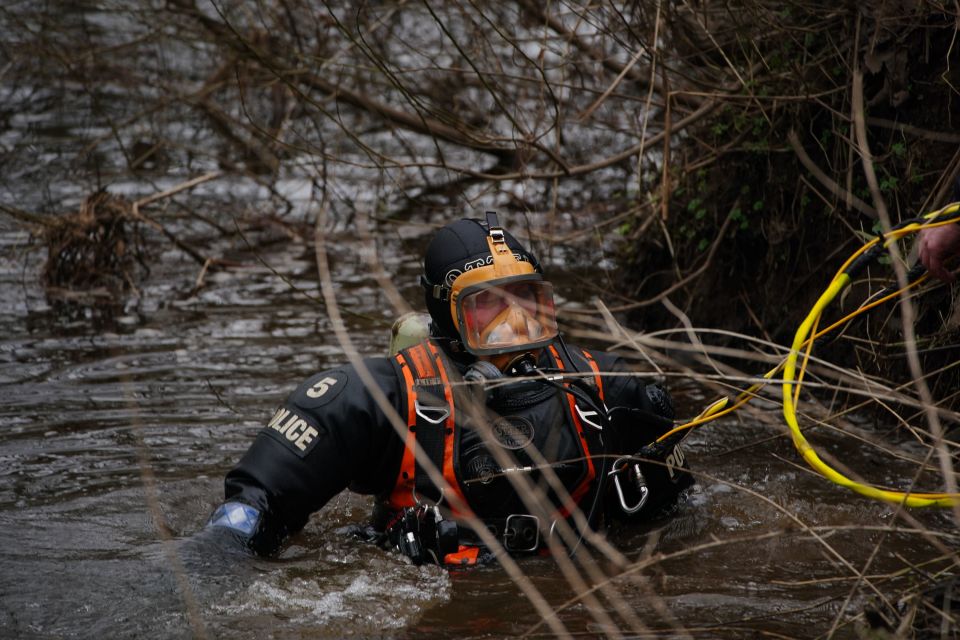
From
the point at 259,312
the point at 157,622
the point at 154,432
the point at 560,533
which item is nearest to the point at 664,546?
the point at 560,533

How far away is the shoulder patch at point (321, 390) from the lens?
3955 millimetres

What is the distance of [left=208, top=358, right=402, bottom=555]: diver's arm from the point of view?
3840mm

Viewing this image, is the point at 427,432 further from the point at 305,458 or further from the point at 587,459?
the point at 587,459

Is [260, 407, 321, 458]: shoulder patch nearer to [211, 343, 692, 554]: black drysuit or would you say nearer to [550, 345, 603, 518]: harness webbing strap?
[211, 343, 692, 554]: black drysuit

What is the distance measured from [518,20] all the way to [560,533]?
195 inches

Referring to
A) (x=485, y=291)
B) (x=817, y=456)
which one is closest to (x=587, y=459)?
(x=485, y=291)

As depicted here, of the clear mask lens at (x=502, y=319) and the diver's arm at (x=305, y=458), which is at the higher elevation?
the clear mask lens at (x=502, y=319)

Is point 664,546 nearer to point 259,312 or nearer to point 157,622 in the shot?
point 157,622

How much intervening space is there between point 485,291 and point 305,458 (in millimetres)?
843

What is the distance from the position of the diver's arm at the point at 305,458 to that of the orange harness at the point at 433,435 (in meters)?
0.08

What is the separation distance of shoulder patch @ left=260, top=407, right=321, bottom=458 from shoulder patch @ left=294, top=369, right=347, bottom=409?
0.18 ft

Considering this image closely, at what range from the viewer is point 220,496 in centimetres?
486

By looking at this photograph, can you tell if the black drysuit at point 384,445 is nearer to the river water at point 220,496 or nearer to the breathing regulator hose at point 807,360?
the river water at point 220,496

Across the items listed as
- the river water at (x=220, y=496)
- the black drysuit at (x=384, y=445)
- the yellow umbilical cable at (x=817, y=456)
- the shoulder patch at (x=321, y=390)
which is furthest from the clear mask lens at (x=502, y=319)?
the yellow umbilical cable at (x=817, y=456)
